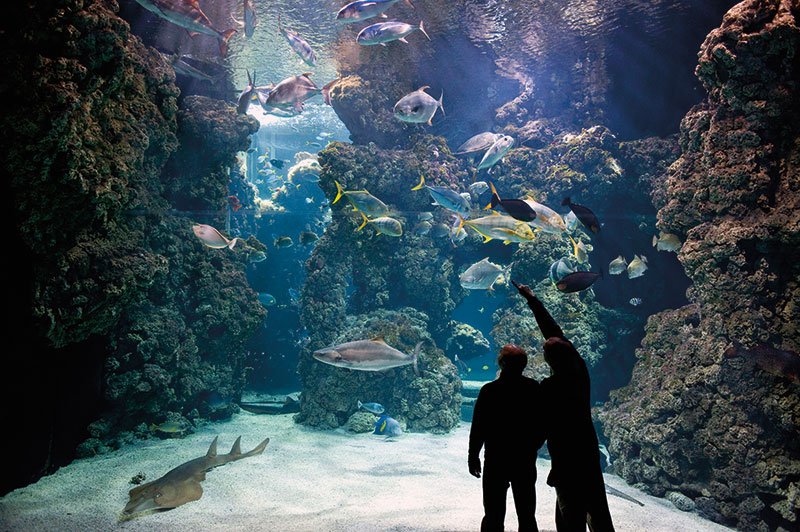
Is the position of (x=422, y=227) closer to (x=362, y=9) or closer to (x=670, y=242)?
(x=362, y=9)

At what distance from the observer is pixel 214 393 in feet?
26.4

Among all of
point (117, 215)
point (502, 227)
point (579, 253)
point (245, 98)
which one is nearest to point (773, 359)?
point (579, 253)

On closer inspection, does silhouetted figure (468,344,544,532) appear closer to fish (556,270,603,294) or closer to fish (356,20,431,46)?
fish (556,270,603,294)

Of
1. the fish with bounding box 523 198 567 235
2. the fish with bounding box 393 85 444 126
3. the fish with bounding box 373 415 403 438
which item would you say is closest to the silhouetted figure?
the fish with bounding box 523 198 567 235

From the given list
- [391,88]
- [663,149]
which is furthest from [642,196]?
[391,88]

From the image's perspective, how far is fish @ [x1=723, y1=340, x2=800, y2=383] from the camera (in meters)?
4.23

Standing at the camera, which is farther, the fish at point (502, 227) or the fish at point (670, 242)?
the fish at point (670, 242)

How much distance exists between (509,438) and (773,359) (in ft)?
15.3

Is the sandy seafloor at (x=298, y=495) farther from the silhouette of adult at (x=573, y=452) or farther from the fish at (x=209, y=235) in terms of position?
the fish at (x=209, y=235)

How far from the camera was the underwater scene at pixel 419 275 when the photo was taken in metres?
3.29

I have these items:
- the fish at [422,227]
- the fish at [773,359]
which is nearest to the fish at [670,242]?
the fish at [773,359]

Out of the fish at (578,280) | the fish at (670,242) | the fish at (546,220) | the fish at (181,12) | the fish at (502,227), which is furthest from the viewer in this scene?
the fish at (670,242)

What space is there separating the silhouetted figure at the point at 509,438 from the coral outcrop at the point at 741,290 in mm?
4364

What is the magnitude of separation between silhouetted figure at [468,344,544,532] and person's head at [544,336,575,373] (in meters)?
0.15
